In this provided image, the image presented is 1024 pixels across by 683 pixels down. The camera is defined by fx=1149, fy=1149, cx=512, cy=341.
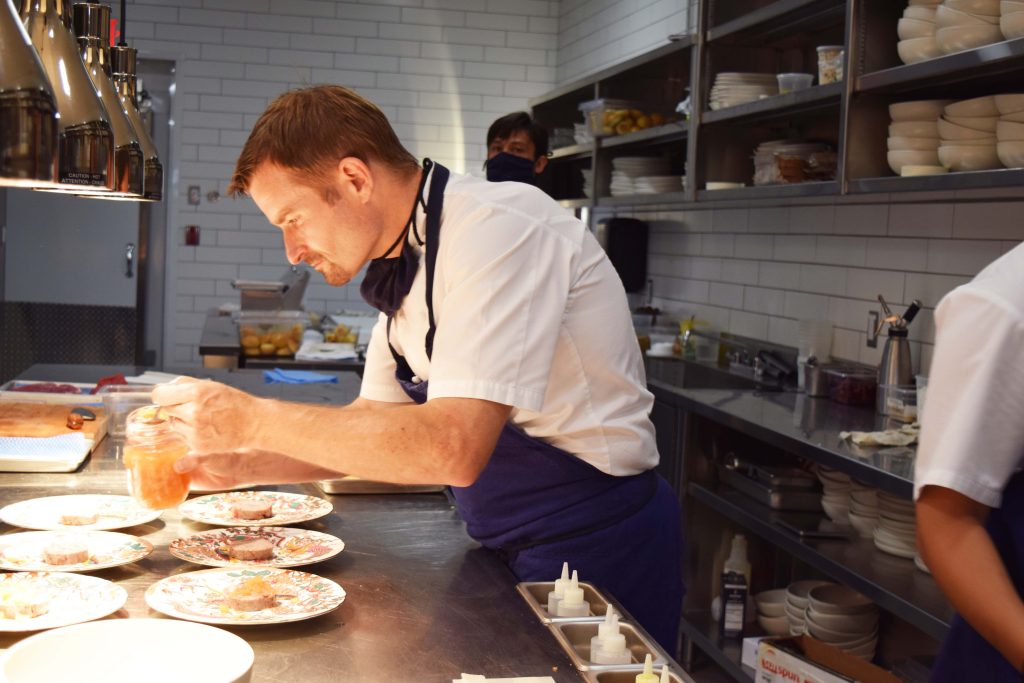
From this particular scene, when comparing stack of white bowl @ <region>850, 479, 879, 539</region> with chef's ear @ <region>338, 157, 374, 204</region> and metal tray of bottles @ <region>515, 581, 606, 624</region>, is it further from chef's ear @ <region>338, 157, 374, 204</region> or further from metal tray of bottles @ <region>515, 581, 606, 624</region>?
chef's ear @ <region>338, 157, 374, 204</region>

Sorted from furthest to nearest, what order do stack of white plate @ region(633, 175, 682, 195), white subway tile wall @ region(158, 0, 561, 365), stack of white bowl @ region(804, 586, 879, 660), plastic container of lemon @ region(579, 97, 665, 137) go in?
white subway tile wall @ region(158, 0, 561, 365) → plastic container of lemon @ region(579, 97, 665, 137) → stack of white plate @ region(633, 175, 682, 195) → stack of white bowl @ region(804, 586, 879, 660)

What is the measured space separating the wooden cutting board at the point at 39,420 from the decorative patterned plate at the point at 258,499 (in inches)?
28.1

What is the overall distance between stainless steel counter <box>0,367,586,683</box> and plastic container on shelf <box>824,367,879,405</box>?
86.7 inches

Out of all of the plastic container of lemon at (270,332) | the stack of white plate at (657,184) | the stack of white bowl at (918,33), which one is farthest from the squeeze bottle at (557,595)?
the stack of white plate at (657,184)

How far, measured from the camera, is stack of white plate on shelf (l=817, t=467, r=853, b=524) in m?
3.61

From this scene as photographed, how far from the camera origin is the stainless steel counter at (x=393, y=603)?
1.49m

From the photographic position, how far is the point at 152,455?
6.34ft

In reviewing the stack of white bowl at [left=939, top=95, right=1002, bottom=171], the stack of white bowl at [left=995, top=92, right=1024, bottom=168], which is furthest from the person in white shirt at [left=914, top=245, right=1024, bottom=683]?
the stack of white bowl at [left=939, top=95, right=1002, bottom=171]

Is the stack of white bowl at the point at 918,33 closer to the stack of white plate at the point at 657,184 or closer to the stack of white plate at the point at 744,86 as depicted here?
the stack of white plate at the point at 744,86

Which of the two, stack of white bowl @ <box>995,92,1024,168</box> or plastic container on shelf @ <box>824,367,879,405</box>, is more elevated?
stack of white bowl @ <box>995,92,1024,168</box>

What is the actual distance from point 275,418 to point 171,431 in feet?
0.67

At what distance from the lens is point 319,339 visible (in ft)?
20.0

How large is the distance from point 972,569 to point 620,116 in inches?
187

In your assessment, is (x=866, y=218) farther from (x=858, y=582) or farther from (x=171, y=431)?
(x=171, y=431)
